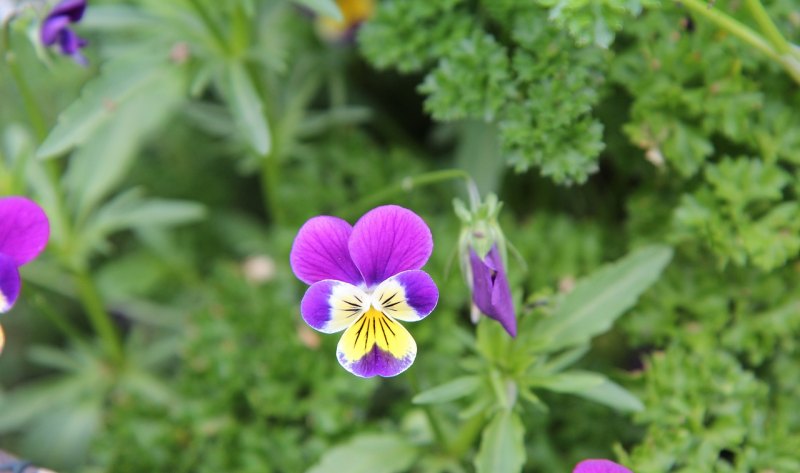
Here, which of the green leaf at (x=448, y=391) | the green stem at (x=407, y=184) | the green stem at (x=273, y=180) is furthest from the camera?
the green stem at (x=273, y=180)

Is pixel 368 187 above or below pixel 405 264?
below

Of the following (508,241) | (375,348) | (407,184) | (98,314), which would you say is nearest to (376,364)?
(375,348)

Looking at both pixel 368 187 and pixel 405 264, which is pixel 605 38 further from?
pixel 368 187

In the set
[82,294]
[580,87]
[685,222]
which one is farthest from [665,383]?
[82,294]

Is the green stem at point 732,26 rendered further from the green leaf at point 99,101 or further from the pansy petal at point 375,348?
the green leaf at point 99,101

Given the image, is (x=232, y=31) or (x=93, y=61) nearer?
(x=232, y=31)

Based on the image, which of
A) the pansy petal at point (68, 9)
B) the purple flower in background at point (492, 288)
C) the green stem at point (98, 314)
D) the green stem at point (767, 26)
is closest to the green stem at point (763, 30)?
the green stem at point (767, 26)

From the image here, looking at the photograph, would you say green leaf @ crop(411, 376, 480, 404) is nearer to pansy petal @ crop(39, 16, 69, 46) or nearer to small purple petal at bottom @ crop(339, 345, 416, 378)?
small purple petal at bottom @ crop(339, 345, 416, 378)
